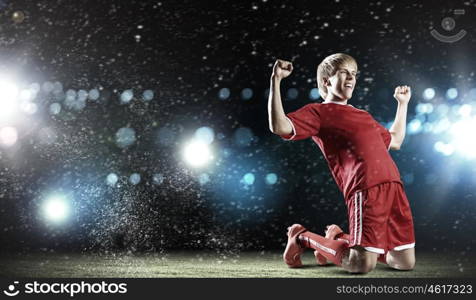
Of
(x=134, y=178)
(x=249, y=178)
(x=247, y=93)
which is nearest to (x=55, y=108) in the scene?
(x=134, y=178)

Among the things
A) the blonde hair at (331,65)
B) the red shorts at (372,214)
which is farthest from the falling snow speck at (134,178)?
the red shorts at (372,214)

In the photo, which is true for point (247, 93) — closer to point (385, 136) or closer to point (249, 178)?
point (249, 178)

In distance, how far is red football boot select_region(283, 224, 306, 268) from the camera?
2.70 meters

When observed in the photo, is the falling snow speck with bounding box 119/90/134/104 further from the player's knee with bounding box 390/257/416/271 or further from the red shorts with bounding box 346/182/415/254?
the player's knee with bounding box 390/257/416/271

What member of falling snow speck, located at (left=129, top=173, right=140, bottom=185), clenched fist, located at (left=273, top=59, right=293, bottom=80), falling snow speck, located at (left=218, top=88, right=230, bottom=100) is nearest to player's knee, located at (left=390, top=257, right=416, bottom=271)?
clenched fist, located at (left=273, top=59, right=293, bottom=80)

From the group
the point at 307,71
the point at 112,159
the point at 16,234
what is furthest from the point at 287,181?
the point at 16,234

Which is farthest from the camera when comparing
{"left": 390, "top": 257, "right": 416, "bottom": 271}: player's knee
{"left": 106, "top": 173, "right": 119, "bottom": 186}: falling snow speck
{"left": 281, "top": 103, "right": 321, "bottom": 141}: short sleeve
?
{"left": 106, "top": 173, "right": 119, "bottom": 186}: falling snow speck

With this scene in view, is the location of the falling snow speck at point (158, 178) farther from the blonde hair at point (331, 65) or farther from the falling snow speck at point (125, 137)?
the blonde hair at point (331, 65)

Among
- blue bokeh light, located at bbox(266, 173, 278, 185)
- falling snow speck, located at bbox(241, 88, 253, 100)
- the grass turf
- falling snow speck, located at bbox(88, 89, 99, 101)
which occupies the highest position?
falling snow speck, located at bbox(88, 89, 99, 101)

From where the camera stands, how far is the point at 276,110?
7.20 feet

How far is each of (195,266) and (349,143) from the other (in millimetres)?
1193

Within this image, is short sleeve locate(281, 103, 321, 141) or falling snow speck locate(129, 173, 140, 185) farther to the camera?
falling snow speck locate(129, 173, 140, 185)

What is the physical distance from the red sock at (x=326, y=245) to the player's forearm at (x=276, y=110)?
635mm

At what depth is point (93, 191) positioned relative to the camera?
3.86 metres
